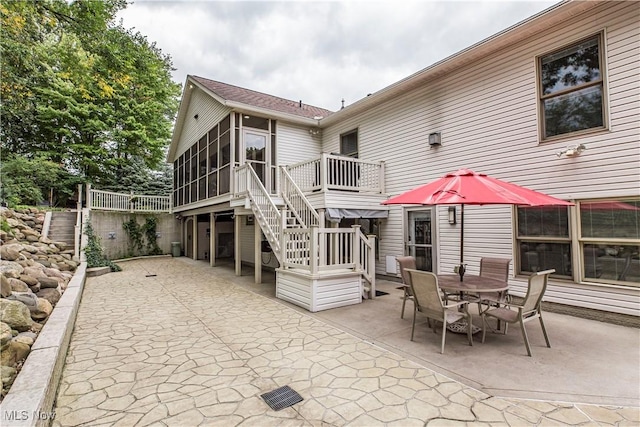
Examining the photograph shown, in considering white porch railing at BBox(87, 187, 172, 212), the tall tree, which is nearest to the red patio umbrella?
the tall tree

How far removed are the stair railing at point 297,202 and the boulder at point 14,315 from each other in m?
4.77

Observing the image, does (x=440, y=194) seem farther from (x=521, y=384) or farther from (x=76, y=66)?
(x=76, y=66)

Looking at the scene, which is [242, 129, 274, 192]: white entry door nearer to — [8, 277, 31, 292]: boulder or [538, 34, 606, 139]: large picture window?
[8, 277, 31, 292]: boulder

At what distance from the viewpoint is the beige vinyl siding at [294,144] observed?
9953mm

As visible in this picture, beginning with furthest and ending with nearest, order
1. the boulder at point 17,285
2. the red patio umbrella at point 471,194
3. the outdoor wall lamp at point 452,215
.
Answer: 1. the outdoor wall lamp at point 452,215
2. the boulder at point 17,285
3. the red patio umbrella at point 471,194

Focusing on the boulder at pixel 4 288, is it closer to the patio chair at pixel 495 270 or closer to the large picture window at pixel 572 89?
the patio chair at pixel 495 270

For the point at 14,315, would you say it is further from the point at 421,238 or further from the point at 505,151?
the point at 505,151

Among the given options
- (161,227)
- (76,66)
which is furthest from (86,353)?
(161,227)

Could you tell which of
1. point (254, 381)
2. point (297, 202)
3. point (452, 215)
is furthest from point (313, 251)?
point (452, 215)

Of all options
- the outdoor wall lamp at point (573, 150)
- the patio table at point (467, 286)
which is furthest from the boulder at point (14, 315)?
the outdoor wall lamp at point (573, 150)

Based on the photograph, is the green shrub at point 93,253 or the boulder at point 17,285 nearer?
the boulder at point 17,285

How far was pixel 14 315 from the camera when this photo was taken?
3.36 m

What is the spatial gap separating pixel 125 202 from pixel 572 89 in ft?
57.6

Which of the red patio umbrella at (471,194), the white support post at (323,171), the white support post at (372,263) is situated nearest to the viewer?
the red patio umbrella at (471,194)
